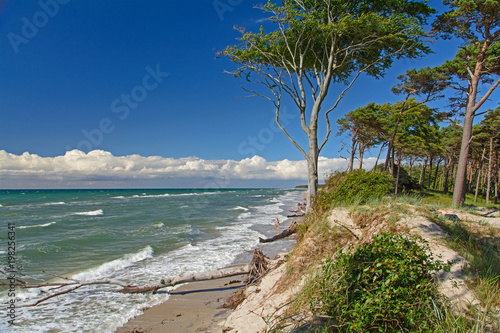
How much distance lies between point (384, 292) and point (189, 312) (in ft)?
19.2

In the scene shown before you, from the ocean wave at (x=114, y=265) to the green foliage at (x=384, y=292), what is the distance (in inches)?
393

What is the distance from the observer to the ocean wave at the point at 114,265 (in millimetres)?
10356

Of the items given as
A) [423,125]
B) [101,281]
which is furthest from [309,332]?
[423,125]

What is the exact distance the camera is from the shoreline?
644cm

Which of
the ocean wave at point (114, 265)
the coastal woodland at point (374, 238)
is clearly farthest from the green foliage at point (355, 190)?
the ocean wave at point (114, 265)

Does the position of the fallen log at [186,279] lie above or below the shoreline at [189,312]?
above

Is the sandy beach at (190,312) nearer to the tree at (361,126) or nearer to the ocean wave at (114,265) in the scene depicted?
the ocean wave at (114,265)

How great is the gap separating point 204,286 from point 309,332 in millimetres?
6769

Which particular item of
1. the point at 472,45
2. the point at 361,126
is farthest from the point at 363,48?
the point at 361,126

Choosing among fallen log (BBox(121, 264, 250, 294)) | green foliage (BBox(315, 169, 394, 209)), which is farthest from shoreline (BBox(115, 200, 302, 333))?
green foliage (BBox(315, 169, 394, 209))

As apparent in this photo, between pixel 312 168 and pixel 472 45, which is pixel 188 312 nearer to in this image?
pixel 312 168

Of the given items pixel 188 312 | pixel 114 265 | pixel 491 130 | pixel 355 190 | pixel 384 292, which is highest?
pixel 491 130

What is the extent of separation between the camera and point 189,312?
7391mm

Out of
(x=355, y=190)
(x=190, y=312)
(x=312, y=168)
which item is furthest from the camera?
(x=312, y=168)
